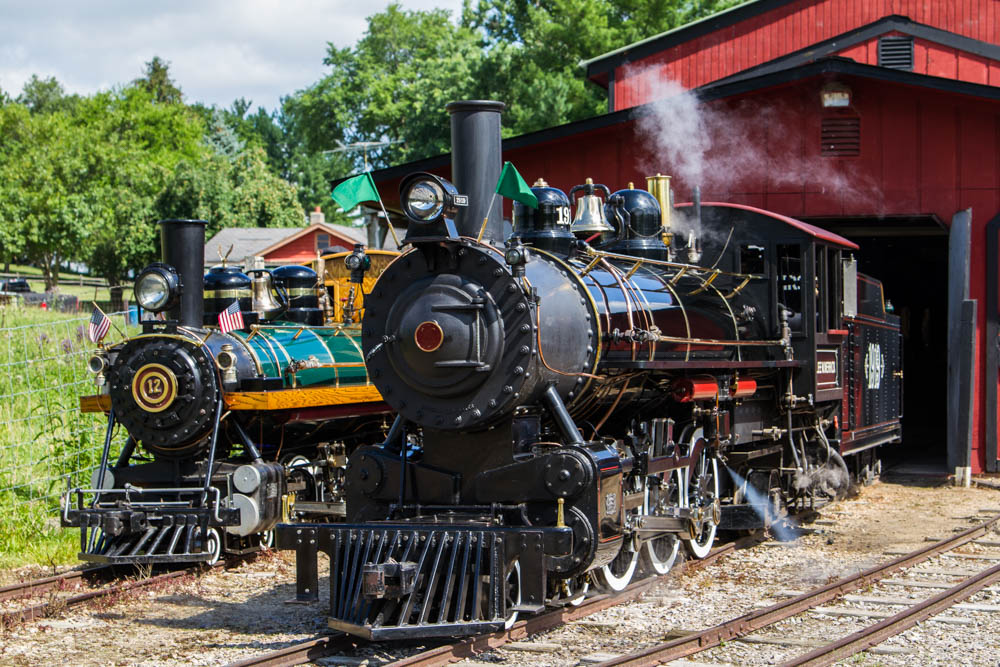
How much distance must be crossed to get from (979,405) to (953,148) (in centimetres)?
316

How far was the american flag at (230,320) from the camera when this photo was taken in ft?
29.3

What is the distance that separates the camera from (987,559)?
340 inches

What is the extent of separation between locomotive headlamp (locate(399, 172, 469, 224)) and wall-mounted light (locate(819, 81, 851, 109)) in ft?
28.1

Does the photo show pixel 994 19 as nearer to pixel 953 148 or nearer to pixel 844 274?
pixel 953 148

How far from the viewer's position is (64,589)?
7941 mm

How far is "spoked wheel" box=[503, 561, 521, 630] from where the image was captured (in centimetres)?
571

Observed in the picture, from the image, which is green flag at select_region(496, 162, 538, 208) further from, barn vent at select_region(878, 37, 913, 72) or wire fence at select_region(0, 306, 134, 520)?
barn vent at select_region(878, 37, 913, 72)

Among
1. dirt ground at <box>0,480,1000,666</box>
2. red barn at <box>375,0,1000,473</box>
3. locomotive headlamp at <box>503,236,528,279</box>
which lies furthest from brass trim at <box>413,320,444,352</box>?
red barn at <box>375,0,1000,473</box>

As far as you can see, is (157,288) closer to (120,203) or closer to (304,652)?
(304,652)

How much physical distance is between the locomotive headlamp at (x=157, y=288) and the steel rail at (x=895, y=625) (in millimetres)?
5584

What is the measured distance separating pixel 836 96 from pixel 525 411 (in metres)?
8.74

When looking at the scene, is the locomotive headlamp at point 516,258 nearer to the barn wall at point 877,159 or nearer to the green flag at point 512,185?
the green flag at point 512,185

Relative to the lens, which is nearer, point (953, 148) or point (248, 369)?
point (248, 369)

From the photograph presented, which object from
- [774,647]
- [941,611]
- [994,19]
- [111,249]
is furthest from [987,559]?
[111,249]
